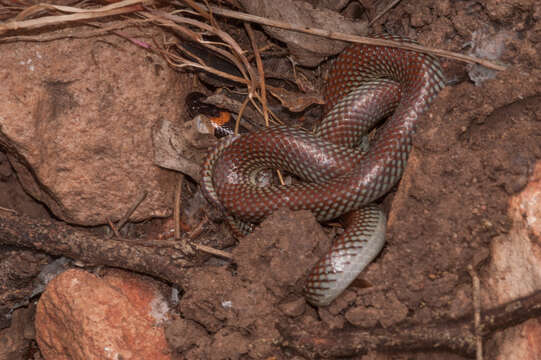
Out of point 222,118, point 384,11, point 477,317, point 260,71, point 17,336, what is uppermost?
point 384,11

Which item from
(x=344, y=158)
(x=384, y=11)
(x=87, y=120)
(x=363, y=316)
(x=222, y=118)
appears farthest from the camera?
(x=222, y=118)

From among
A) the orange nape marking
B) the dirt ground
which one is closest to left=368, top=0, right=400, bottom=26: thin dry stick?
the dirt ground

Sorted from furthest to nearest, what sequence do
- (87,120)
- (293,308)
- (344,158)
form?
(87,120), (344,158), (293,308)

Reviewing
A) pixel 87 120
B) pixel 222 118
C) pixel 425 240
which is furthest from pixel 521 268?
pixel 87 120

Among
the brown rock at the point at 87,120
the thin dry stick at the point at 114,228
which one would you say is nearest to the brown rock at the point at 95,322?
the thin dry stick at the point at 114,228

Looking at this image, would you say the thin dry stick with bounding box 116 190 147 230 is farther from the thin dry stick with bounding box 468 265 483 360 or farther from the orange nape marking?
the thin dry stick with bounding box 468 265 483 360

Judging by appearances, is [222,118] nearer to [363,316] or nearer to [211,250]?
[211,250]
